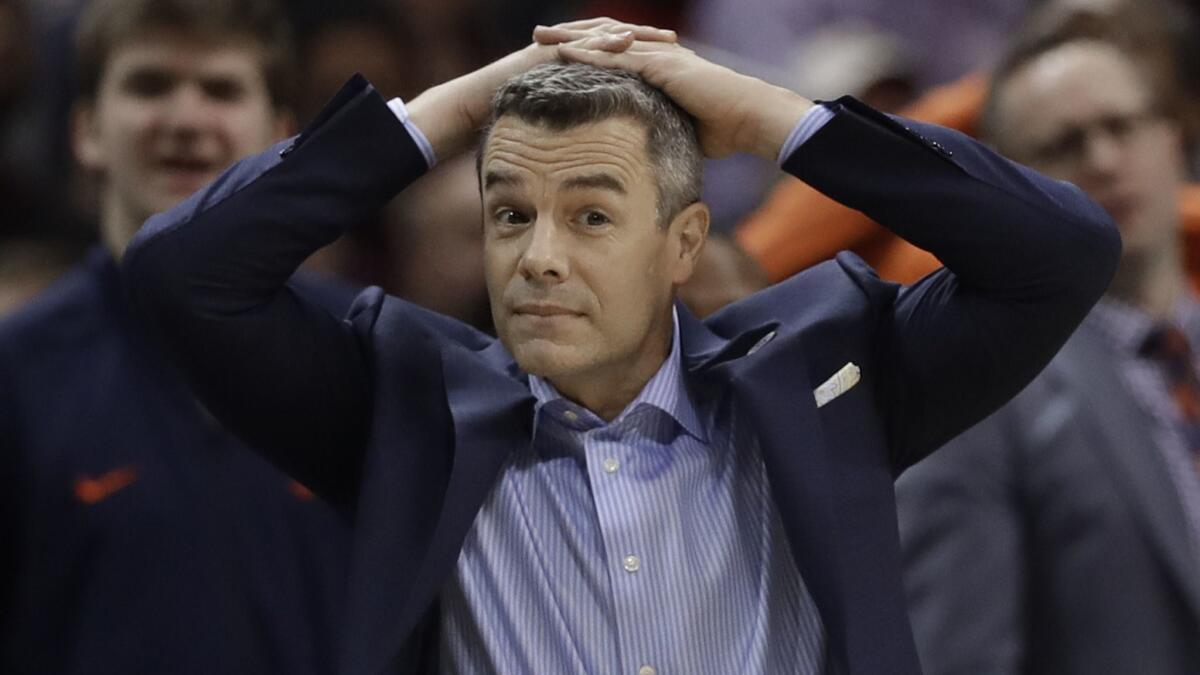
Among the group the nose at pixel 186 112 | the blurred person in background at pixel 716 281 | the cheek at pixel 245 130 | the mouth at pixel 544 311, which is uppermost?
the mouth at pixel 544 311

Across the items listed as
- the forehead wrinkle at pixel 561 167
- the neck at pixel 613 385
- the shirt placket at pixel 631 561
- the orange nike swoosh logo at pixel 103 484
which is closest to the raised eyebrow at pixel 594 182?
the forehead wrinkle at pixel 561 167

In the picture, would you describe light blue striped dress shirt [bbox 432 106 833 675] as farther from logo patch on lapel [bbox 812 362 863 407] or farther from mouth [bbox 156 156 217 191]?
mouth [bbox 156 156 217 191]

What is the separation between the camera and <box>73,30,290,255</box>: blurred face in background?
4281 millimetres

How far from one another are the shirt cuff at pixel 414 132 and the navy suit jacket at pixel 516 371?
13 mm

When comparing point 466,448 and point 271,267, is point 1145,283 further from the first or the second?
point 271,267

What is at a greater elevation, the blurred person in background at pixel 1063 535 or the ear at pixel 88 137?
the ear at pixel 88 137

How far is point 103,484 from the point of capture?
3777 mm

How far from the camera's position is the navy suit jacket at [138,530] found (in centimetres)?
368

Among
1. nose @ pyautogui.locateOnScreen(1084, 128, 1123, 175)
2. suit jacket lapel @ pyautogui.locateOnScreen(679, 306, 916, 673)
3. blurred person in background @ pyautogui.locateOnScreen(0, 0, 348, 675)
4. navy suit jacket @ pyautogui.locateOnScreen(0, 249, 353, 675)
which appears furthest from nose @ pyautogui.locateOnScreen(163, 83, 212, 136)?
nose @ pyautogui.locateOnScreen(1084, 128, 1123, 175)

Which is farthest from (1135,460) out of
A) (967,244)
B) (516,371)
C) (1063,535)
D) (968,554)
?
(516,371)

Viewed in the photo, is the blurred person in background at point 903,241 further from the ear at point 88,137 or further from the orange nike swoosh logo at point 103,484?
the orange nike swoosh logo at point 103,484

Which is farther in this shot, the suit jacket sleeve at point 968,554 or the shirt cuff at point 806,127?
the suit jacket sleeve at point 968,554

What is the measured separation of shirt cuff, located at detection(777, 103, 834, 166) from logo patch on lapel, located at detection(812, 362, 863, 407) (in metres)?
0.32

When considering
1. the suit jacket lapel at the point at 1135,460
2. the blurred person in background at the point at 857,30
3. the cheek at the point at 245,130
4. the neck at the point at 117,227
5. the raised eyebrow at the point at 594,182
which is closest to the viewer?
the raised eyebrow at the point at 594,182
